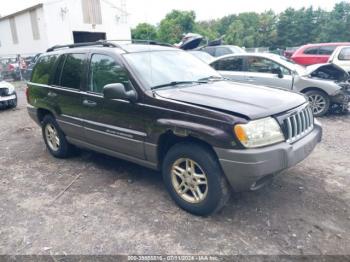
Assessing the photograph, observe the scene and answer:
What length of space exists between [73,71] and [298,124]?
3119mm

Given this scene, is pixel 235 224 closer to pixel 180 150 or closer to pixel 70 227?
pixel 180 150

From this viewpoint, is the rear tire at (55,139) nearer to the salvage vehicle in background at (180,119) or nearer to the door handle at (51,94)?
the salvage vehicle in background at (180,119)

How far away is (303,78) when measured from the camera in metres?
7.59

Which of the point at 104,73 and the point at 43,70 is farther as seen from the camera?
the point at 43,70

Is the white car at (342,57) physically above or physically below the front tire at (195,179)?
above

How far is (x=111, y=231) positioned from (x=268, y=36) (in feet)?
181

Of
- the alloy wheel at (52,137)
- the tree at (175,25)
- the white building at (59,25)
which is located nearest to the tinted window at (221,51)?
the alloy wheel at (52,137)

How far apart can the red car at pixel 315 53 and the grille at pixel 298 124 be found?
9.97m

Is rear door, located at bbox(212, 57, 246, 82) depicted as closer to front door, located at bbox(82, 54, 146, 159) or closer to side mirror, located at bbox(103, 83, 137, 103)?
front door, located at bbox(82, 54, 146, 159)

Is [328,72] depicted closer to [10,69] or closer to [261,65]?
[261,65]

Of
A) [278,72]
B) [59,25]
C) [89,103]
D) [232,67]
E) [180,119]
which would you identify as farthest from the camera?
[59,25]

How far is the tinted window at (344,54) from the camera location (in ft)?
36.0

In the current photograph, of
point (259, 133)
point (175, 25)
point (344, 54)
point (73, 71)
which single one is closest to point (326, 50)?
point (344, 54)

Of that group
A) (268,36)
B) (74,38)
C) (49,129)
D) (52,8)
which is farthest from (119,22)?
(268,36)
